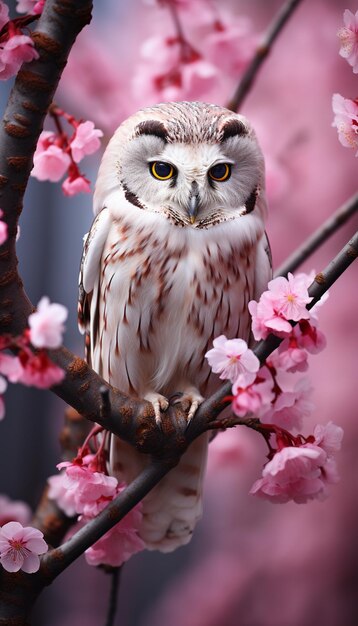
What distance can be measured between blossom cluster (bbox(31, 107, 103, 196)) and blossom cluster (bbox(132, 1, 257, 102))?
1.01 feet

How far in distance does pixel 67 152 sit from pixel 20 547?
16.2 inches

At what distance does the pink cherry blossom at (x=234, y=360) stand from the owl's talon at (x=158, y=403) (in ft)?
0.42

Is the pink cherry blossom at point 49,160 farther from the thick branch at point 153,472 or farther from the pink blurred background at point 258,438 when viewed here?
the pink blurred background at point 258,438

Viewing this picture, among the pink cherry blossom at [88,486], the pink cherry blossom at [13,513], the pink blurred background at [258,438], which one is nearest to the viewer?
the pink cherry blossom at [88,486]

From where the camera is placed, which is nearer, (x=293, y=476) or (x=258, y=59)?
(x=293, y=476)

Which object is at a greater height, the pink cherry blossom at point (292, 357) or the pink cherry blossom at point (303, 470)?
the pink cherry blossom at point (292, 357)

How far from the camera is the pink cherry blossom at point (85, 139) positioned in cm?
79

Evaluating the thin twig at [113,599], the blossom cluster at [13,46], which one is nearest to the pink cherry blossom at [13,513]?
the thin twig at [113,599]

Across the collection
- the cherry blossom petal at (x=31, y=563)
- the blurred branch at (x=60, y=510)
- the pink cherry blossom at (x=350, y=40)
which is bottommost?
the blurred branch at (x=60, y=510)

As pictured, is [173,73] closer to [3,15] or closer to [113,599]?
[3,15]

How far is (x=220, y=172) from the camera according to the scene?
0.83 metres

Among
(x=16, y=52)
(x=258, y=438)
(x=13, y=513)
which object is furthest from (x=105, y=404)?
(x=258, y=438)

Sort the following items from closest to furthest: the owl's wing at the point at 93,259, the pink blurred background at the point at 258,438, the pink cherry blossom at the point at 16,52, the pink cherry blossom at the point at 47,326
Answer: the pink cherry blossom at the point at 47,326 → the pink cherry blossom at the point at 16,52 → the owl's wing at the point at 93,259 → the pink blurred background at the point at 258,438

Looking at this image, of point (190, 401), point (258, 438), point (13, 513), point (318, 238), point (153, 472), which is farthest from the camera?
point (258, 438)
